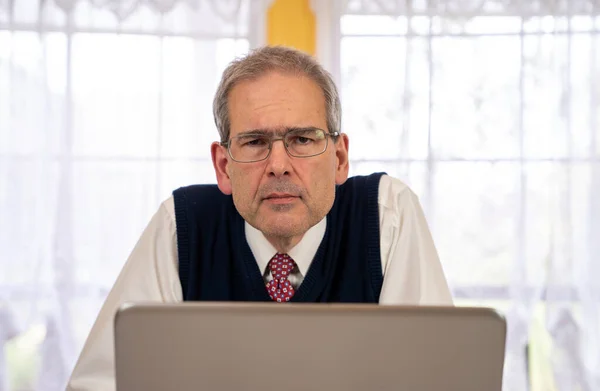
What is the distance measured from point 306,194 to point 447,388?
0.75m

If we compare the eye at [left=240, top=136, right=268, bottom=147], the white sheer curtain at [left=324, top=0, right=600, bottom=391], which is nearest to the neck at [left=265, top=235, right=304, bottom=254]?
the eye at [left=240, top=136, right=268, bottom=147]

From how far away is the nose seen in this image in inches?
52.1

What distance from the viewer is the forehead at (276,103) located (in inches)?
53.1

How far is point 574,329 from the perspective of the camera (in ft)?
11.0

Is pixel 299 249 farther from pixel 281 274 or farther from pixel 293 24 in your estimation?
pixel 293 24

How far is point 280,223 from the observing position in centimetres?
Answer: 135

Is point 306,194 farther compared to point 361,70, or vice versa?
point 361,70

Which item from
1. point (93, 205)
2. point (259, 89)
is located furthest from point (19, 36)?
point (259, 89)

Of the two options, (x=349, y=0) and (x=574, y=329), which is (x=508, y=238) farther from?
(x=349, y=0)

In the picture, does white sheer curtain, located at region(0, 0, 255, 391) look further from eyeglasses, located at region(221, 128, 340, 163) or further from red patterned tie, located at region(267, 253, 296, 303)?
eyeglasses, located at region(221, 128, 340, 163)

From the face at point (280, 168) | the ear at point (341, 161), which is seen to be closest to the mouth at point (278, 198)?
the face at point (280, 168)

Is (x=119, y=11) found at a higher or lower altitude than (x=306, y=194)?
higher

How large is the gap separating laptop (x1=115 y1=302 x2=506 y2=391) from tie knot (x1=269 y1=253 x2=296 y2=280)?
0.90 meters


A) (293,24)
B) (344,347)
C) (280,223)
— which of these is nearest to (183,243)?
(280,223)
